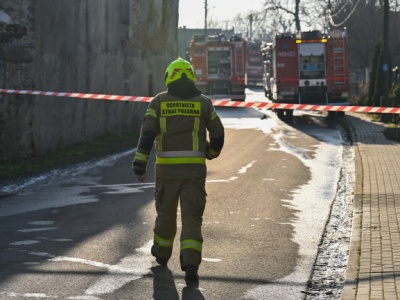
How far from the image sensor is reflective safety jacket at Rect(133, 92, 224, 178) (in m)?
8.57

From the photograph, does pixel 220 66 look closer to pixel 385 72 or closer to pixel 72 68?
pixel 385 72

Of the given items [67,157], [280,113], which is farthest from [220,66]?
[67,157]

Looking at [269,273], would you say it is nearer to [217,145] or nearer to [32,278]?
[217,145]

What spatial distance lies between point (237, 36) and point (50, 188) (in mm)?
32657

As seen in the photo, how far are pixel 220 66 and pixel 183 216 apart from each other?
125 feet

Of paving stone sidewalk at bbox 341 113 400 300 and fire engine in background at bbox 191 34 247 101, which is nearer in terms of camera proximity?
paving stone sidewalk at bbox 341 113 400 300

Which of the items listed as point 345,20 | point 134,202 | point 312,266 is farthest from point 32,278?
point 345,20

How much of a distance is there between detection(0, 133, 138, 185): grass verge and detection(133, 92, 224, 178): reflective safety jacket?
7056 mm

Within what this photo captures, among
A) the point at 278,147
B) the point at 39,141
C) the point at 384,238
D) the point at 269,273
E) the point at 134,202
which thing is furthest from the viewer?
the point at 278,147

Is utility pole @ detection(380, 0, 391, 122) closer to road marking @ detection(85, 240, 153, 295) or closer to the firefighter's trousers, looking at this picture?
road marking @ detection(85, 240, 153, 295)

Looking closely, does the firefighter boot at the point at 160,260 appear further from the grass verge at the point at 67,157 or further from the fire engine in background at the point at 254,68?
the fire engine in background at the point at 254,68

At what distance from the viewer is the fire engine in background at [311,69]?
1363 inches

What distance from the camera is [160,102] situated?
340 inches

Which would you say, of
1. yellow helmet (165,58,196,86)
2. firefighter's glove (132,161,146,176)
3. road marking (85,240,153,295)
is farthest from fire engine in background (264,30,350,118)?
firefighter's glove (132,161,146,176)
